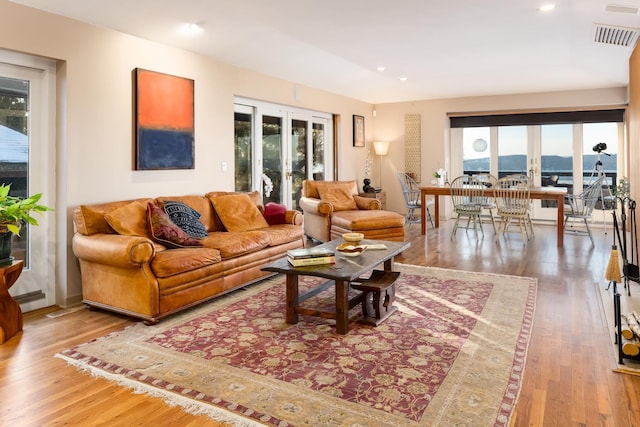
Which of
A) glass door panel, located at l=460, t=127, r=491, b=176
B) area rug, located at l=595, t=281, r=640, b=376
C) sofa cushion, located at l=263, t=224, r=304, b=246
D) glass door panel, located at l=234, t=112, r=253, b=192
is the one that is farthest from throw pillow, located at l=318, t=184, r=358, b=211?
glass door panel, located at l=460, t=127, r=491, b=176

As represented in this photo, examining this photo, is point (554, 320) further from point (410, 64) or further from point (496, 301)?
point (410, 64)

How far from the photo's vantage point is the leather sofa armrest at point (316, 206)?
572 cm

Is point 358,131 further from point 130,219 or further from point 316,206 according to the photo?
point 130,219

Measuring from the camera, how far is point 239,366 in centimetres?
249

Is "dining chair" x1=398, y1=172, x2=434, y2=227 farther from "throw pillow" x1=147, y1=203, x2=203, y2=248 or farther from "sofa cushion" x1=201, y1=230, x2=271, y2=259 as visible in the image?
"throw pillow" x1=147, y1=203, x2=203, y2=248

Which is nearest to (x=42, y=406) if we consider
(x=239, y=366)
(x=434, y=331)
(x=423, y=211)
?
(x=239, y=366)

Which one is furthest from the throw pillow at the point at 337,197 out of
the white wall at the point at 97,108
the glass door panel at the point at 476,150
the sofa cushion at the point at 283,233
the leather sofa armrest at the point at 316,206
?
the glass door panel at the point at 476,150

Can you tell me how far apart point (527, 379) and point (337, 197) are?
4239 millimetres

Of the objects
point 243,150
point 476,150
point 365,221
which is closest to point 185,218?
point 243,150

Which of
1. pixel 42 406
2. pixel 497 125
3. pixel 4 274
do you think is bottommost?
pixel 42 406

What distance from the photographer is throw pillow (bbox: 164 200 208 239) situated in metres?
4.00

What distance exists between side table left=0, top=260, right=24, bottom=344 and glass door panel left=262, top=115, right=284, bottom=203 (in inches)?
141

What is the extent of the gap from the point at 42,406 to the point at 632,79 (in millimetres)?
5112

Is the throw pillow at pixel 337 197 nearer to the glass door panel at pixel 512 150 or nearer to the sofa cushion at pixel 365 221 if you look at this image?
the sofa cushion at pixel 365 221
